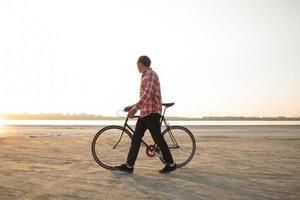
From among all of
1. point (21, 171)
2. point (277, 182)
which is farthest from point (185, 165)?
point (21, 171)

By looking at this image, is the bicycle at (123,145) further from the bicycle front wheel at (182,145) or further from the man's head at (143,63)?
the man's head at (143,63)

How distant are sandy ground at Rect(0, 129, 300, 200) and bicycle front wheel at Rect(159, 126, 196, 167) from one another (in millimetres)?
269

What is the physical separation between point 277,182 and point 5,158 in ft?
22.9

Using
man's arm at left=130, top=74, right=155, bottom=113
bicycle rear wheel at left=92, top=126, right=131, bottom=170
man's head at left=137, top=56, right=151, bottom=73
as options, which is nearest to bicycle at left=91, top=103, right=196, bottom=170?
bicycle rear wheel at left=92, top=126, right=131, bottom=170

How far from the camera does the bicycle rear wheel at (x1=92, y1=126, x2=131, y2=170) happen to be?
35.4 ft

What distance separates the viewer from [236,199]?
7.46m

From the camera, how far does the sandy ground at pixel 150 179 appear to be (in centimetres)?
776

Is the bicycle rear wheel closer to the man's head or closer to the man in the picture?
the man

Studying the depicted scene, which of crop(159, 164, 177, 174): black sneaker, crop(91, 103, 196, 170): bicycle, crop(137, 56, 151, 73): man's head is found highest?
crop(137, 56, 151, 73): man's head

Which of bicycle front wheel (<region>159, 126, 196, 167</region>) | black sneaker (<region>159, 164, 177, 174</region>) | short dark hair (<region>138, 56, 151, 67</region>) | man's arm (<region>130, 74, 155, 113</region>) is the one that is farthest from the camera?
bicycle front wheel (<region>159, 126, 196, 167</region>)

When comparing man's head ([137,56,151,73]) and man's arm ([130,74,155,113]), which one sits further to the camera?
man's head ([137,56,151,73])

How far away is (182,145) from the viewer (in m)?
11.1

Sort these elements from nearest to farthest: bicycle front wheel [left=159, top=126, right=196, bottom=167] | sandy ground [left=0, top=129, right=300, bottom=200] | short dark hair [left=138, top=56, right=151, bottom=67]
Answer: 1. sandy ground [left=0, top=129, right=300, bottom=200]
2. short dark hair [left=138, top=56, right=151, bottom=67]
3. bicycle front wheel [left=159, top=126, right=196, bottom=167]

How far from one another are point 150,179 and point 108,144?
6.90 ft
